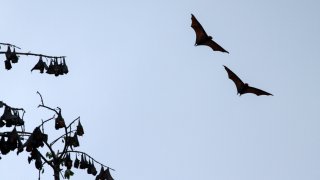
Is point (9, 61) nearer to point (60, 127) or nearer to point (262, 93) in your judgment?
point (60, 127)

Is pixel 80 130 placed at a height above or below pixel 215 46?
below

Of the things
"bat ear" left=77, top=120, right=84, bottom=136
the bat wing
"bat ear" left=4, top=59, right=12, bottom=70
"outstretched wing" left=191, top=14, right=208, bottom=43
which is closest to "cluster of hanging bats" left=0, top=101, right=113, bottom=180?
"bat ear" left=77, top=120, right=84, bottom=136

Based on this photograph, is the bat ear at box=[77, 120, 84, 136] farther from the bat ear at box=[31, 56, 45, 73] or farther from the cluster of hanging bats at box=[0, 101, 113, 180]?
the bat ear at box=[31, 56, 45, 73]

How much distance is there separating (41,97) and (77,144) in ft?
A: 4.24

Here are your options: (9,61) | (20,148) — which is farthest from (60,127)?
(9,61)

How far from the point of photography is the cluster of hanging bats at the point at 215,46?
13.3 meters

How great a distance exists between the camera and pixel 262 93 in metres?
14.1

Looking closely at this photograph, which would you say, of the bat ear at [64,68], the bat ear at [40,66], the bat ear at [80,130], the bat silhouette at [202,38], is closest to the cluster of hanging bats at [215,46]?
the bat silhouette at [202,38]

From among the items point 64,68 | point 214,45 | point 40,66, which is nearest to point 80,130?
point 64,68

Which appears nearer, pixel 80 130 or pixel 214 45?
pixel 80 130

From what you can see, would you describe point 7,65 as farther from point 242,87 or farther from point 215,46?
point 242,87

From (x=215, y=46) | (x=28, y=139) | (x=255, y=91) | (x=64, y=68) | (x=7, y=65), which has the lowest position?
(x=28, y=139)

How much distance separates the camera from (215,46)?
13.7 meters

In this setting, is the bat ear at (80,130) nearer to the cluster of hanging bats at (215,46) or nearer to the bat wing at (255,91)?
the cluster of hanging bats at (215,46)
